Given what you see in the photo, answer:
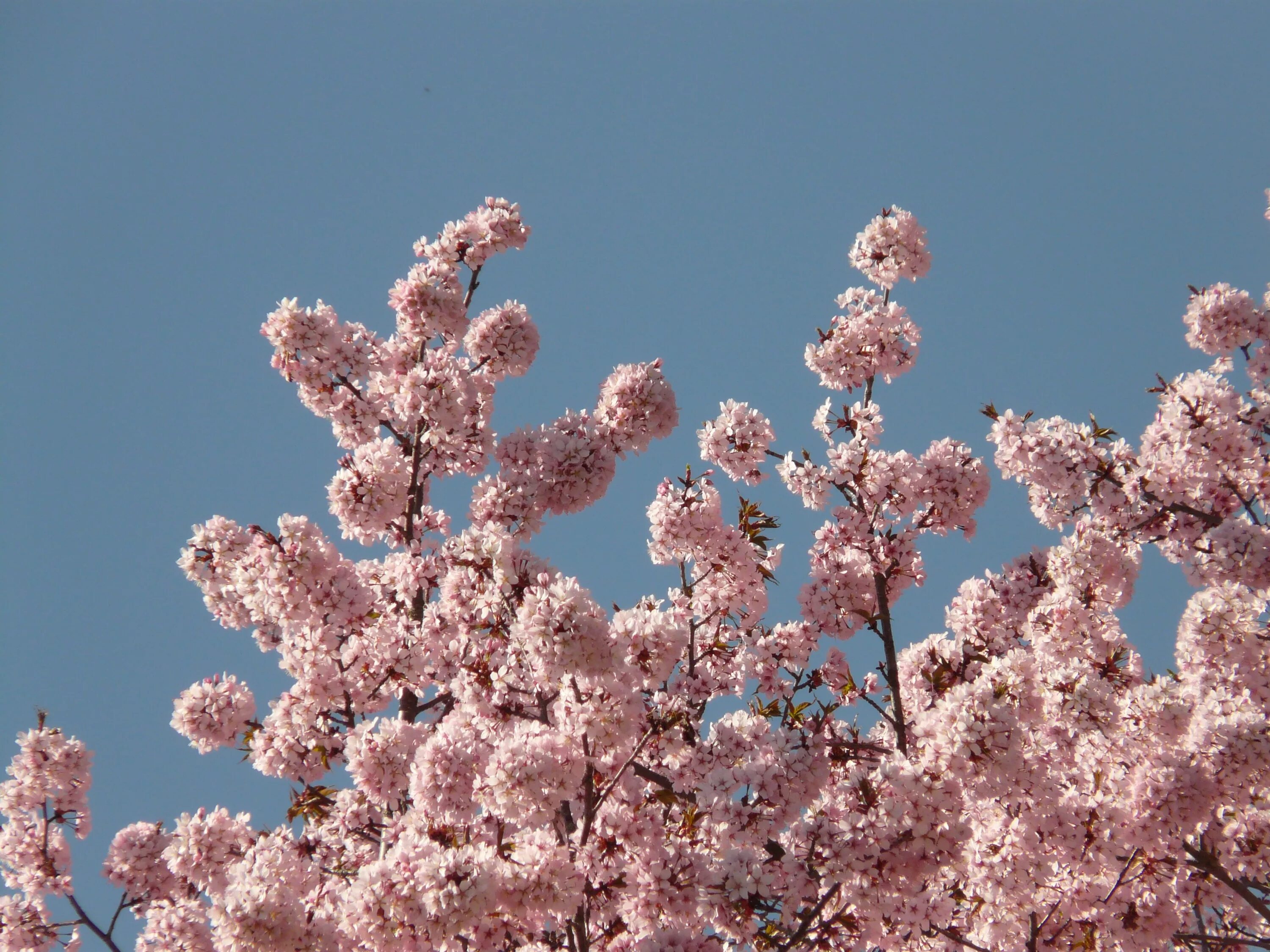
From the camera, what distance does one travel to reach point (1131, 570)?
10.8 m

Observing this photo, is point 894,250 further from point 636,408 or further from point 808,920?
point 808,920

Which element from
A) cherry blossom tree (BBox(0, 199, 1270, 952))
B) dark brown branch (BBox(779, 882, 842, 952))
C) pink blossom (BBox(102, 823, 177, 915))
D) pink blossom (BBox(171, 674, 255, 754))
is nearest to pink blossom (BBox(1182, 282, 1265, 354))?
cherry blossom tree (BBox(0, 199, 1270, 952))

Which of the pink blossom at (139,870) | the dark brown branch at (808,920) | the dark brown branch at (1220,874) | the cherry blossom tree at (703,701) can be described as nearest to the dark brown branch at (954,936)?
the cherry blossom tree at (703,701)

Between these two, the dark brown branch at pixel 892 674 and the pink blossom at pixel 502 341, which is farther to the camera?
the pink blossom at pixel 502 341

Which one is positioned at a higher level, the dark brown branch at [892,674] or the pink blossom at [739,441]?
the pink blossom at [739,441]

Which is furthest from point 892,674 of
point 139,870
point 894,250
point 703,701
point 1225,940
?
point 139,870

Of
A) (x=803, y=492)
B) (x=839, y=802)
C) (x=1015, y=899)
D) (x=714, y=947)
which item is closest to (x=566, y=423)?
(x=803, y=492)

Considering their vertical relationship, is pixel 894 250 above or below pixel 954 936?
above

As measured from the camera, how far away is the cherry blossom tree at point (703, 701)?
22.6ft

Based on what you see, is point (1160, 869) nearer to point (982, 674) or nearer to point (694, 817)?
point (982, 674)

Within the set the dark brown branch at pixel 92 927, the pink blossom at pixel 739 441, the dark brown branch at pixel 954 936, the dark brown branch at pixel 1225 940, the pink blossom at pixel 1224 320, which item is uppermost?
the pink blossom at pixel 1224 320

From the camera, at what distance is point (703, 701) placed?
9.62 metres

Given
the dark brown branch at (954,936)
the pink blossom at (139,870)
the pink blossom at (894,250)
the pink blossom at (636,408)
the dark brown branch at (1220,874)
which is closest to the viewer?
the dark brown branch at (954,936)

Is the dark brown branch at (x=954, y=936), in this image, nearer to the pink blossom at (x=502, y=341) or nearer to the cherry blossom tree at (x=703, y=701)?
the cherry blossom tree at (x=703, y=701)
